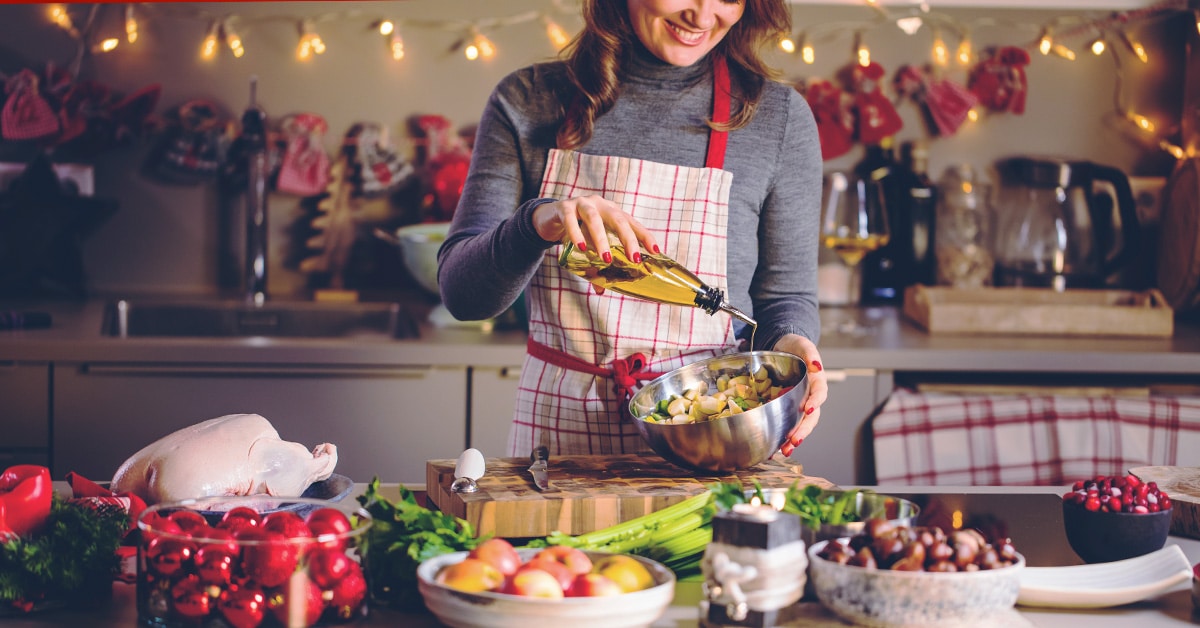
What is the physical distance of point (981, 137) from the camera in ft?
9.87

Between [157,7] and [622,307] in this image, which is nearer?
[622,307]

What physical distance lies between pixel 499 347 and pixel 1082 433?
115 centimetres

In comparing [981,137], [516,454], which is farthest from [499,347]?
[981,137]

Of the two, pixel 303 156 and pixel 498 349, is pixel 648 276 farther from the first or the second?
pixel 303 156

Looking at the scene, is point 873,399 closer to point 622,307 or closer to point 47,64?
point 622,307

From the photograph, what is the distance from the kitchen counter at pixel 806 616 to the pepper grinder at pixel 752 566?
0.04m

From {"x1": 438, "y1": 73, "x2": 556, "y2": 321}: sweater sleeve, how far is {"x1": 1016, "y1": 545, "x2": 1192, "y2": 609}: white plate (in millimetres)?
629

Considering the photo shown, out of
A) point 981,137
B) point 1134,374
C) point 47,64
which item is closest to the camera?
point 1134,374

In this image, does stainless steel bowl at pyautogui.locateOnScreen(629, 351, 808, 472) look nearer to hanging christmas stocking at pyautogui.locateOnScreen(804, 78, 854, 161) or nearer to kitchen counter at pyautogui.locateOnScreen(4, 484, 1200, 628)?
kitchen counter at pyautogui.locateOnScreen(4, 484, 1200, 628)

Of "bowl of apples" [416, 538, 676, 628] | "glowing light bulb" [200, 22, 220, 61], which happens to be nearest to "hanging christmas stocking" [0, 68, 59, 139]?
"glowing light bulb" [200, 22, 220, 61]

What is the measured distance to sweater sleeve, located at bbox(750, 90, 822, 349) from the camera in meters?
1.64

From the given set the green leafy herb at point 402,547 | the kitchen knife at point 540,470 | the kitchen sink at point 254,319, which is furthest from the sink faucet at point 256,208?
the green leafy herb at point 402,547

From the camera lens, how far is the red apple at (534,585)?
88 centimetres

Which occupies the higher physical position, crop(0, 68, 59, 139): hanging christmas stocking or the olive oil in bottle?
crop(0, 68, 59, 139): hanging christmas stocking
